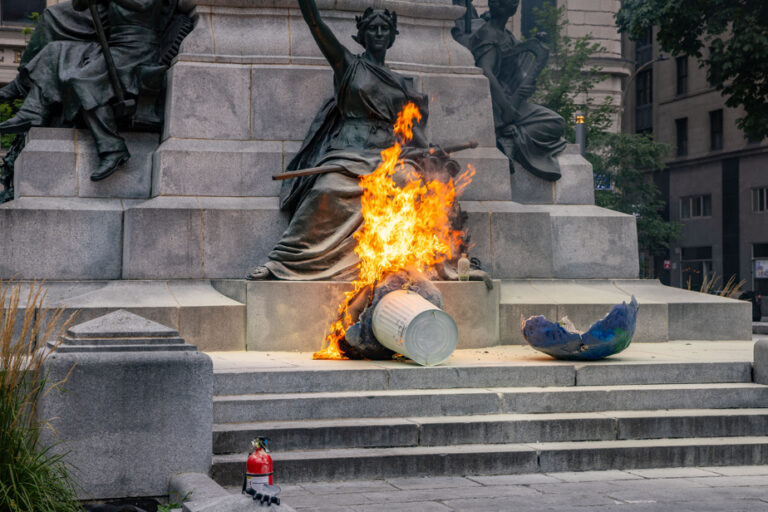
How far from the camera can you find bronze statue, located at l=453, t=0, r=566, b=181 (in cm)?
1495

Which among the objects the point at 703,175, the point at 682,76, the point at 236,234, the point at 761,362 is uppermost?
the point at 682,76

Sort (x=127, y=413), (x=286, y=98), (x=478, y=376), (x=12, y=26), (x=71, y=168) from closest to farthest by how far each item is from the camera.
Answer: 1. (x=127, y=413)
2. (x=478, y=376)
3. (x=71, y=168)
4. (x=286, y=98)
5. (x=12, y=26)

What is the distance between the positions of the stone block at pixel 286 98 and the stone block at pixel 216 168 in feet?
0.79

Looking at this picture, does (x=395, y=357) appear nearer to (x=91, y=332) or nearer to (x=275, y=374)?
(x=275, y=374)

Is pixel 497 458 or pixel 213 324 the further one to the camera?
pixel 213 324

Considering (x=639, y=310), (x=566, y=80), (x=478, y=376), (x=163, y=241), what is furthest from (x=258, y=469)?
(x=566, y=80)

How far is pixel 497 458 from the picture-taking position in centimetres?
820

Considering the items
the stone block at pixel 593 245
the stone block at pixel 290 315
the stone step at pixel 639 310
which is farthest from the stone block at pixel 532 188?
the stone block at pixel 290 315

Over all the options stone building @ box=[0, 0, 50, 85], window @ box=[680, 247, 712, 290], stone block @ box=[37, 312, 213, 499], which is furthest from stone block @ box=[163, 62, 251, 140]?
window @ box=[680, 247, 712, 290]

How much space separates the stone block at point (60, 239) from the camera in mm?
12328

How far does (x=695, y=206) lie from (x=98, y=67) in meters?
45.0

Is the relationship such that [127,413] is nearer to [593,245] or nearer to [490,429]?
[490,429]

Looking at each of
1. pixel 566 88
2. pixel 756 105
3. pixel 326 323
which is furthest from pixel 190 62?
pixel 566 88

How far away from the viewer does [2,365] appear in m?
6.36
